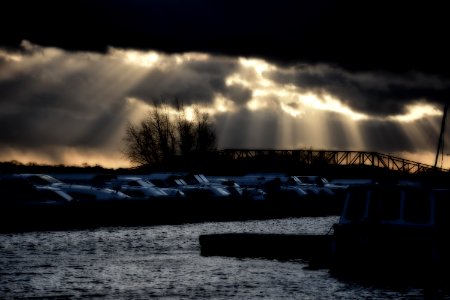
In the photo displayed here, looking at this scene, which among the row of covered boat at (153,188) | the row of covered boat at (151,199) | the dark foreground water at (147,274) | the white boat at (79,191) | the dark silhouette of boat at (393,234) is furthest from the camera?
the white boat at (79,191)

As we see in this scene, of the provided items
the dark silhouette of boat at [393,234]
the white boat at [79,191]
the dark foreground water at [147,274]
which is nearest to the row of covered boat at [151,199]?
the white boat at [79,191]

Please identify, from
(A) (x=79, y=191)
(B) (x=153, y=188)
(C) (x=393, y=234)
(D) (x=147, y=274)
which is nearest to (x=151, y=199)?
(B) (x=153, y=188)

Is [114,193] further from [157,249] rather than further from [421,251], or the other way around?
[421,251]

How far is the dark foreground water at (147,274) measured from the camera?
21609 millimetres

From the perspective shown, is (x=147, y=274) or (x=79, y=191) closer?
(x=147, y=274)

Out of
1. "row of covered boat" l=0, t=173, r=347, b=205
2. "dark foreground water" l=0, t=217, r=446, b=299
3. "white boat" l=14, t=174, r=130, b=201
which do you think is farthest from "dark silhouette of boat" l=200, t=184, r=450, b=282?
"white boat" l=14, t=174, r=130, b=201

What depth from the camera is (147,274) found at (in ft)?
84.1

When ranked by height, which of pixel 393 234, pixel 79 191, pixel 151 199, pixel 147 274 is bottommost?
pixel 147 274

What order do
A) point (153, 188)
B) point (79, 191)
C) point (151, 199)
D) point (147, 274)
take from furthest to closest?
point (153, 188) → point (151, 199) → point (79, 191) → point (147, 274)

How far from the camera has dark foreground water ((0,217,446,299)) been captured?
21609mm

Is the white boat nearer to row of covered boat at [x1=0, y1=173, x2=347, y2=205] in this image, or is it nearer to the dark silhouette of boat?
row of covered boat at [x1=0, y1=173, x2=347, y2=205]

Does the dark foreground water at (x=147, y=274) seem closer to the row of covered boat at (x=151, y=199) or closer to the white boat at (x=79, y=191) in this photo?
the row of covered boat at (x=151, y=199)

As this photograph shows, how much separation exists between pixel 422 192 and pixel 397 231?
157 cm

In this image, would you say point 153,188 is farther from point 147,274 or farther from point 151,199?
point 147,274
